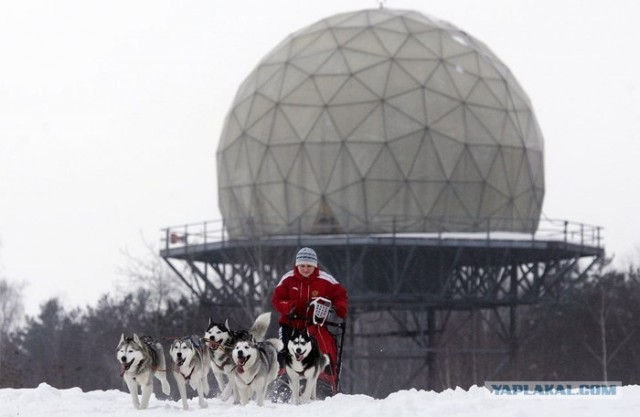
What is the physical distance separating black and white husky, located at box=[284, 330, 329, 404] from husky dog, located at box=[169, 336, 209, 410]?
1.02 metres

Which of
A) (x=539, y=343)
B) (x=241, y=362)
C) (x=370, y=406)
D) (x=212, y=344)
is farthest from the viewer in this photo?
(x=539, y=343)

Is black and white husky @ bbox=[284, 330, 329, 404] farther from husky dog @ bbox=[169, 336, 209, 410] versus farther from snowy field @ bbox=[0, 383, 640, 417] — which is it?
husky dog @ bbox=[169, 336, 209, 410]

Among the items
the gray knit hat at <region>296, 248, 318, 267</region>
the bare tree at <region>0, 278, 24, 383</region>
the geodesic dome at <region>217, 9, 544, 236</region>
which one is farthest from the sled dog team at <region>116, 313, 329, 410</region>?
the bare tree at <region>0, 278, 24, 383</region>

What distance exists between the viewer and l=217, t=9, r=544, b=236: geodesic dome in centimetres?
3538

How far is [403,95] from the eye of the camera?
3562 cm

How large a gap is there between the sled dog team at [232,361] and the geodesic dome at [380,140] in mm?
20380

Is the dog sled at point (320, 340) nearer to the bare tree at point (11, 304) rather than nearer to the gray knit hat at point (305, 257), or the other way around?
the gray knit hat at point (305, 257)

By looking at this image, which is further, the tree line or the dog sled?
the tree line

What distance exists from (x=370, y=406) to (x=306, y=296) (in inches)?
131

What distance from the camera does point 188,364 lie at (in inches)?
560

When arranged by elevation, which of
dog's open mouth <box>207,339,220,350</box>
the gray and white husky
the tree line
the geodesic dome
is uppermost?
the geodesic dome

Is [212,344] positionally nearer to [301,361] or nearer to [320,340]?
[301,361]

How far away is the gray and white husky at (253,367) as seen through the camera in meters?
13.6

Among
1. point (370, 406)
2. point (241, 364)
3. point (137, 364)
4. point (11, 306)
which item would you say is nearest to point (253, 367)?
point (241, 364)
